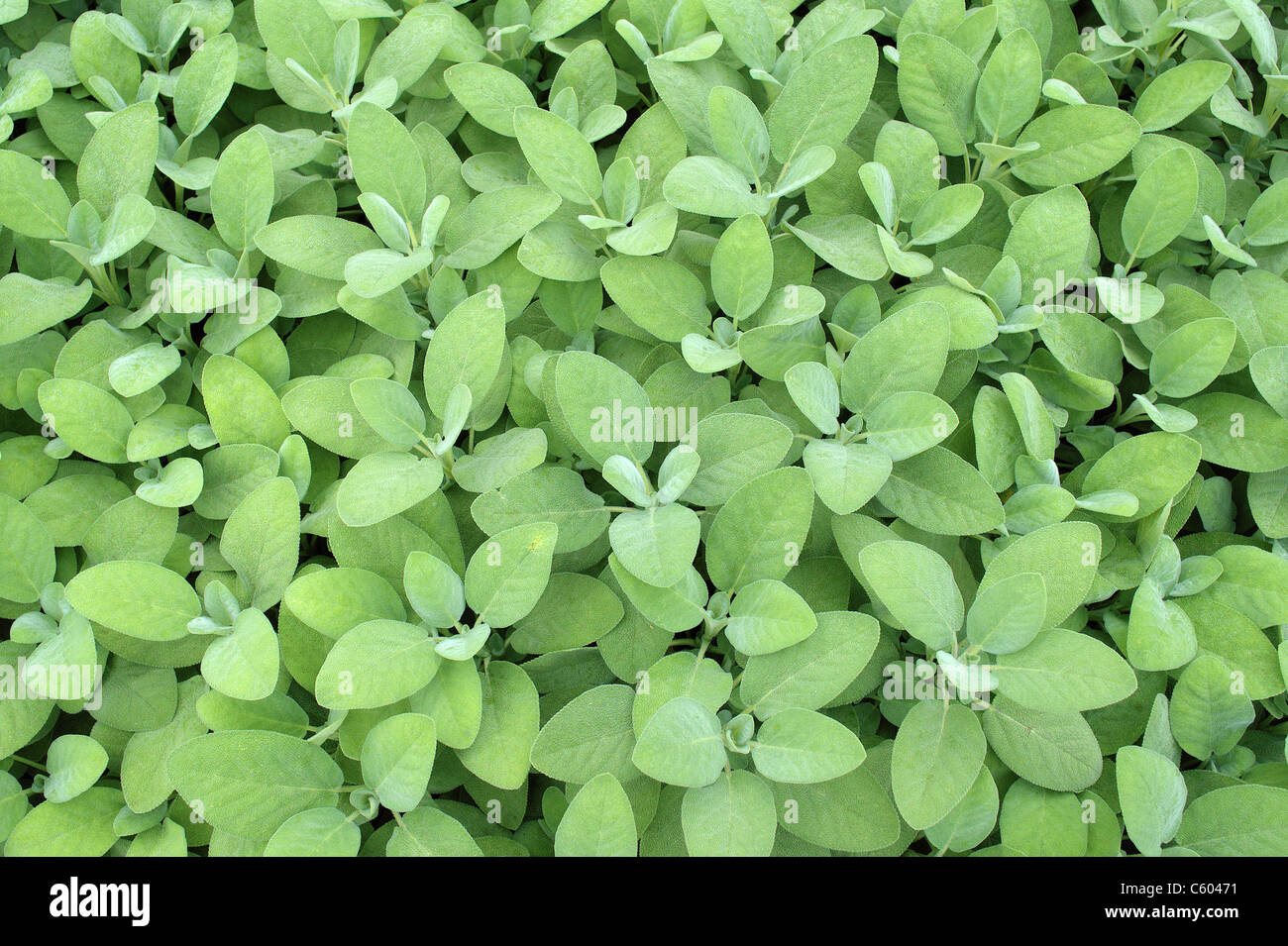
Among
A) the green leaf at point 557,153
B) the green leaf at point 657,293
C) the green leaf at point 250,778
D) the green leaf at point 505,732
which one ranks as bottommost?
the green leaf at point 250,778

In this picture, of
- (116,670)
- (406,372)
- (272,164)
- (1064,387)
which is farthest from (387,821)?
(1064,387)

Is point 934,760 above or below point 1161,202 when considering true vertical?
below

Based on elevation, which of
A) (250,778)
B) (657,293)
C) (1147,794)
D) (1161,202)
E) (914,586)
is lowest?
(250,778)

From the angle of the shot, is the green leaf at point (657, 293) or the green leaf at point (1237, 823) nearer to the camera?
the green leaf at point (1237, 823)

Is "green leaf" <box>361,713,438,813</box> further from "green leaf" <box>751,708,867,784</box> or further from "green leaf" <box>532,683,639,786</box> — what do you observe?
"green leaf" <box>751,708,867,784</box>

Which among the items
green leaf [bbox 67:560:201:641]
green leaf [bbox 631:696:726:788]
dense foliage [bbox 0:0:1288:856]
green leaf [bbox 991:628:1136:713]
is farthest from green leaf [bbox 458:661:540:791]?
green leaf [bbox 991:628:1136:713]

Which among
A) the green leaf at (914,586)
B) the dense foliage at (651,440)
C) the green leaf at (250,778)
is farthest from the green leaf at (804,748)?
the green leaf at (250,778)

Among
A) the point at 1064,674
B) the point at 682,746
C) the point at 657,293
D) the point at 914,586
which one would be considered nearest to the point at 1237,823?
the point at 1064,674

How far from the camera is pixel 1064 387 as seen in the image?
0.98 metres

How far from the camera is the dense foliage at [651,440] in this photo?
823mm

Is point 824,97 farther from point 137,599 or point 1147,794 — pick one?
point 137,599

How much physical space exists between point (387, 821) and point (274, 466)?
14.8 inches

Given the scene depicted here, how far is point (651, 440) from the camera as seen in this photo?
892 mm

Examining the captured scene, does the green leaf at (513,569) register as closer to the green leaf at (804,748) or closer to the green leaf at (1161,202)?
the green leaf at (804,748)
